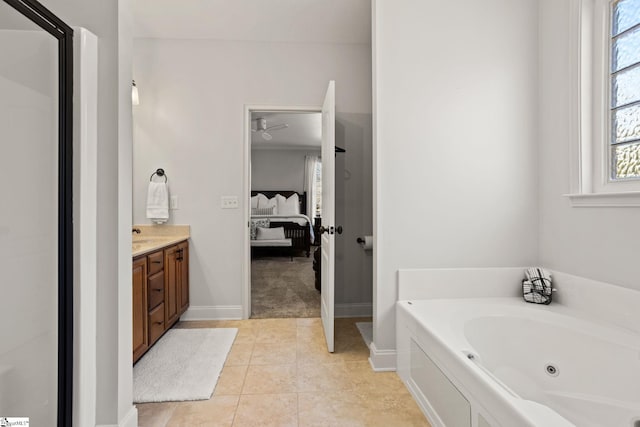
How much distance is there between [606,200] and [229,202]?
105 inches

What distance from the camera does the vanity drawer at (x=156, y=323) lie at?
2.05m

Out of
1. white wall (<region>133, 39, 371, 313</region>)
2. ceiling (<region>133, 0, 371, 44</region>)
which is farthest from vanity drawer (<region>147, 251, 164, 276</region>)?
ceiling (<region>133, 0, 371, 44</region>)

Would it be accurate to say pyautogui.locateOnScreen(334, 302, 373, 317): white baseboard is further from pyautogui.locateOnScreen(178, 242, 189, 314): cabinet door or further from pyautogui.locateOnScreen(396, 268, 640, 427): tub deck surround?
pyautogui.locateOnScreen(178, 242, 189, 314): cabinet door

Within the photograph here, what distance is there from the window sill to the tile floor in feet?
4.66

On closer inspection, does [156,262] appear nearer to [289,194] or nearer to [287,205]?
[287,205]

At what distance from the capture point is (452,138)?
1.92 m

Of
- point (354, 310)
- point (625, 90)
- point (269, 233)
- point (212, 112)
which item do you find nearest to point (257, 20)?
point (212, 112)

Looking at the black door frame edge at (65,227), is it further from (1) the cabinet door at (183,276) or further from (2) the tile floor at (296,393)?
(1) the cabinet door at (183,276)

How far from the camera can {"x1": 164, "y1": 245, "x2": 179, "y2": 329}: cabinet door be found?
229cm

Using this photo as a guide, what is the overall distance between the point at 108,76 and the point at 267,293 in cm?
279

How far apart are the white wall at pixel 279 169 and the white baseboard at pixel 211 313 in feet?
18.4

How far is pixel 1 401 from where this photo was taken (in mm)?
902

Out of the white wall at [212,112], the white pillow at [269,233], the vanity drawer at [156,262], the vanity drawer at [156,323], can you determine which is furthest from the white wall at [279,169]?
the vanity drawer at [156,323]

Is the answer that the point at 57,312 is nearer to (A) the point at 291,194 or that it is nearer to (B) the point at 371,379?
(B) the point at 371,379
